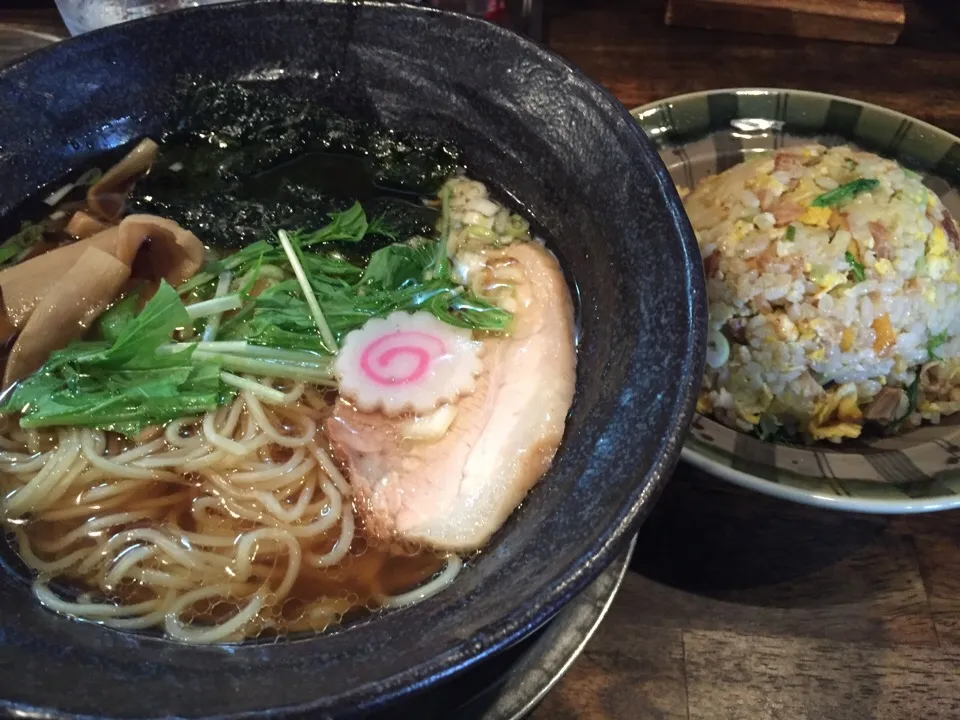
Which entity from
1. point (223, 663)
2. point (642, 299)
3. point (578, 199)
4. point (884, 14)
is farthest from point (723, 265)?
point (884, 14)

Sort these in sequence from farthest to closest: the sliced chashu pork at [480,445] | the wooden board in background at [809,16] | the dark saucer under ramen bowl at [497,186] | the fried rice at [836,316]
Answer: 1. the wooden board in background at [809,16]
2. the fried rice at [836,316]
3. the sliced chashu pork at [480,445]
4. the dark saucer under ramen bowl at [497,186]

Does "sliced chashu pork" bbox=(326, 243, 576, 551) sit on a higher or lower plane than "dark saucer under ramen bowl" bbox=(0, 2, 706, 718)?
lower

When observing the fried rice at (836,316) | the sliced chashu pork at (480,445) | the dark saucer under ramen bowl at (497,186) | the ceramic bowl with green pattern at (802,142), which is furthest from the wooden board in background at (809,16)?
the sliced chashu pork at (480,445)

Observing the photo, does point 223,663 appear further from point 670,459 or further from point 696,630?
point 696,630

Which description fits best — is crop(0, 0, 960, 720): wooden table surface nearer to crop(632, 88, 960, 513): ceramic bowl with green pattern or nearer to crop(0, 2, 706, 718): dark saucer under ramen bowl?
crop(632, 88, 960, 513): ceramic bowl with green pattern

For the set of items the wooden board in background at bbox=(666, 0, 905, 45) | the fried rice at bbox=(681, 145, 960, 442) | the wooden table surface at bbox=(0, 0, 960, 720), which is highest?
the wooden board in background at bbox=(666, 0, 905, 45)

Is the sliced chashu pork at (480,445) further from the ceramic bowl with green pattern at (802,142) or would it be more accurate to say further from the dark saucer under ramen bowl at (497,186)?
the ceramic bowl with green pattern at (802,142)

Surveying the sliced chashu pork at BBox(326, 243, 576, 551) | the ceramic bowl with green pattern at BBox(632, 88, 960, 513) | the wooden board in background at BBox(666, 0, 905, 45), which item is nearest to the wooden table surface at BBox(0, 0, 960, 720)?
the ceramic bowl with green pattern at BBox(632, 88, 960, 513)
